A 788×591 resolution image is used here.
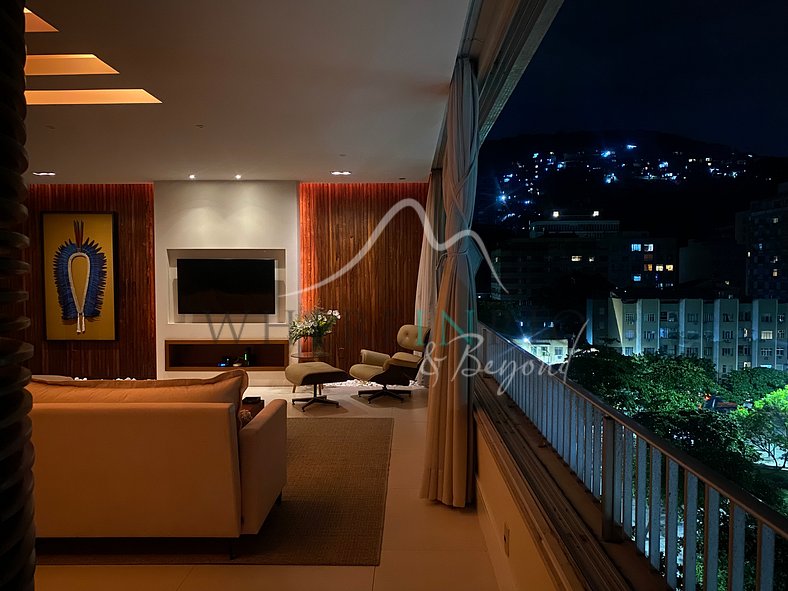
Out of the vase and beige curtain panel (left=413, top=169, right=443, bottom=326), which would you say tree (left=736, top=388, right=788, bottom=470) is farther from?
the vase

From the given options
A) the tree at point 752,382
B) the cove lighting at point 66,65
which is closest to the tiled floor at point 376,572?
the tree at point 752,382

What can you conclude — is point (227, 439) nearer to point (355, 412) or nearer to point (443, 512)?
point (443, 512)

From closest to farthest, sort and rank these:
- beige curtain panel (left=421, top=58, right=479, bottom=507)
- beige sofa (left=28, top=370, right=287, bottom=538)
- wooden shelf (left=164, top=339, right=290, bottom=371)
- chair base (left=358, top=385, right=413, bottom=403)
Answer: beige sofa (left=28, top=370, right=287, bottom=538)
beige curtain panel (left=421, top=58, right=479, bottom=507)
chair base (left=358, top=385, right=413, bottom=403)
wooden shelf (left=164, top=339, right=290, bottom=371)

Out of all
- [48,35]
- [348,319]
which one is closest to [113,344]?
[348,319]

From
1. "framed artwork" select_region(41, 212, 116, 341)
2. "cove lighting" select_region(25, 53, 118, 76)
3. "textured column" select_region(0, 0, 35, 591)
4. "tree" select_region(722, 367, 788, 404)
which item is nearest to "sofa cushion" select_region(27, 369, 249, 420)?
"cove lighting" select_region(25, 53, 118, 76)

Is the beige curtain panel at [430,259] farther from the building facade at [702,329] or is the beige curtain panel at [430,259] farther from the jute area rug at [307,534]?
the building facade at [702,329]

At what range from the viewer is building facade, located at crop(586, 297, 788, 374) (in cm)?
108

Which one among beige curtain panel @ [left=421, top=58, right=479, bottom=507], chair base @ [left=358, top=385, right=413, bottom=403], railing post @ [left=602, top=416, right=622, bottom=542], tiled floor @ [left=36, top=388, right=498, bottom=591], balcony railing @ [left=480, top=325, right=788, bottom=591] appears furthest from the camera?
chair base @ [left=358, top=385, right=413, bottom=403]

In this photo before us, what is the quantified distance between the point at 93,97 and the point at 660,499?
4.49 meters

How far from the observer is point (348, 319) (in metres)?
8.23

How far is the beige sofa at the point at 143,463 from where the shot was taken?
9.50 ft

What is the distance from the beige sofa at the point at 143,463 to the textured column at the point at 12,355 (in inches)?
106

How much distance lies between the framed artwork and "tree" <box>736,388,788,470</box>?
28.3ft

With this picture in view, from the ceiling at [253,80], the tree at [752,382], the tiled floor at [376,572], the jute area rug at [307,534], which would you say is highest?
the ceiling at [253,80]
